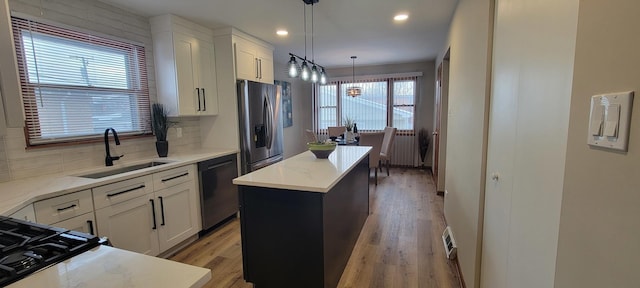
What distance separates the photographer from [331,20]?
10.3 ft

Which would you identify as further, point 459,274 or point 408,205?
point 408,205

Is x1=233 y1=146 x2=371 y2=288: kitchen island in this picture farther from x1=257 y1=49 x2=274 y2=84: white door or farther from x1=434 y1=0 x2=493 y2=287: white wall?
x1=257 y1=49 x2=274 y2=84: white door

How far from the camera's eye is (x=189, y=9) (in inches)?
107

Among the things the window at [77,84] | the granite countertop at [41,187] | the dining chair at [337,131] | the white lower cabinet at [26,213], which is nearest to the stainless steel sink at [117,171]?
the granite countertop at [41,187]

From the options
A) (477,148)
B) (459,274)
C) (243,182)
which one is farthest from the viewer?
(459,274)

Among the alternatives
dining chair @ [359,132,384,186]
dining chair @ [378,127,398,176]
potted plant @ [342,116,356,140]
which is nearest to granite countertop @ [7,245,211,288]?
dining chair @ [359,132,384,186]

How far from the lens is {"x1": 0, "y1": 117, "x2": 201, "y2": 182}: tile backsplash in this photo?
1.98 metres

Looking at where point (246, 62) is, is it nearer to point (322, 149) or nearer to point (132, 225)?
point (322, 149)

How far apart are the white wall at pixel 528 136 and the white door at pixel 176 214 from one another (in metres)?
2.54

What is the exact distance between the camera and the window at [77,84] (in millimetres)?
2066

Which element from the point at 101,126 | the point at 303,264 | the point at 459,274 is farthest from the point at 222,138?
the point at 459,274

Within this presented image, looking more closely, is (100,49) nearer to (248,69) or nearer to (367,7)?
(248,69)

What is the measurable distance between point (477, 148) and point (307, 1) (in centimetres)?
192

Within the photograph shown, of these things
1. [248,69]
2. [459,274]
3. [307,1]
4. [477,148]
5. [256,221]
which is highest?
[307,1]
